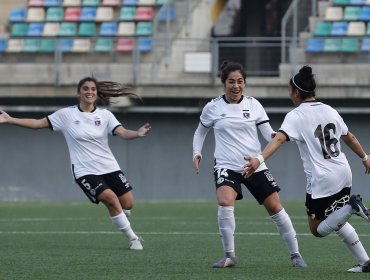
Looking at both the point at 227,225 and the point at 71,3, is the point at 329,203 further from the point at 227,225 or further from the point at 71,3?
the point at 71,3

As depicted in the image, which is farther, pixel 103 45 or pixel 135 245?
pixel 103 45

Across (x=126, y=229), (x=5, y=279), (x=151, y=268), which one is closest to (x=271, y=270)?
(x=151, y=268)

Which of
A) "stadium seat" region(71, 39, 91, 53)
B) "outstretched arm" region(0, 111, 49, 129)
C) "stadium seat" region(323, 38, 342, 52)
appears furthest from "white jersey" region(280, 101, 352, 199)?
"stadium seat" region(71, 39, 91, 53)

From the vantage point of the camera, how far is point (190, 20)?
93.1 feet

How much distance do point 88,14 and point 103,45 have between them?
2.76 m

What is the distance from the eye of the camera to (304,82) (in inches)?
389

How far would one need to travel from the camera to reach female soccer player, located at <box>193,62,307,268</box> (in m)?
10.7

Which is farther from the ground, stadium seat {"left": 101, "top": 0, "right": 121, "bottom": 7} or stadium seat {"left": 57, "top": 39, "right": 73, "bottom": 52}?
stadium seat {"left": 101, "top": 0, "right": 121, "bottom": 7}

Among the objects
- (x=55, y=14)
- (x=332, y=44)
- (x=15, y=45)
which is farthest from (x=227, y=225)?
(x=55, y=14)

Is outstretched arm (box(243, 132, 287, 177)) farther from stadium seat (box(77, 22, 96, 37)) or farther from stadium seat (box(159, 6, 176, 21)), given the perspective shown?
stadium seat (box(77, 22, 96, 37))

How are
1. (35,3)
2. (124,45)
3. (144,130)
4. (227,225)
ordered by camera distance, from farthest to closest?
(35,3) < (124,45) < (144,130) < (227,225)

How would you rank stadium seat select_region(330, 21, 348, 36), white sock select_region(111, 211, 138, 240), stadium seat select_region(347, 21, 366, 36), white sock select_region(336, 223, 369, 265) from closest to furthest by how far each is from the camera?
white sock select_region(336, 223, 369, 265), white sock select_region(111, 211, 138, 240), stadium seat select_region(347, 21, 366, 36), stadium seat select_region(330, 21, 348, 36)

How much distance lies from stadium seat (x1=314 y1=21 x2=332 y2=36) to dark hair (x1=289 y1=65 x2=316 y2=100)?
1704cm

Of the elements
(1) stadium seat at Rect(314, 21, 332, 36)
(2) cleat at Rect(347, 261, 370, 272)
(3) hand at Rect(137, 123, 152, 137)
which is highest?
(1) stadium seat at Rect(314, 21, 332, 36)
